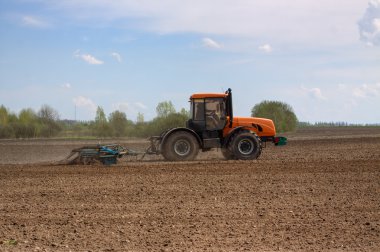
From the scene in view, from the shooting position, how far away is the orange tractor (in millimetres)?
19516

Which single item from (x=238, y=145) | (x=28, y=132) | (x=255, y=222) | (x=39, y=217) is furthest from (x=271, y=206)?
(x=28, y=132)

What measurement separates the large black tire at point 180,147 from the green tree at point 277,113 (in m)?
27.9

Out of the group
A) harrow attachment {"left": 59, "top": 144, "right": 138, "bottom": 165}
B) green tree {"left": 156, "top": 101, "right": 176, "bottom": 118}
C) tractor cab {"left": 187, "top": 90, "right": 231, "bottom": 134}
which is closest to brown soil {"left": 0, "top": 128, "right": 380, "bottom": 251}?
harrow attachment {"left": 59, "top": 144, "right": 138, "bottom": 165}

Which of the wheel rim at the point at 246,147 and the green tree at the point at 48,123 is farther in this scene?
the green tree at the point at 48,123

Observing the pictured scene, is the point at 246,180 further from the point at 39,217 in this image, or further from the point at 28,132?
the point at 28,132

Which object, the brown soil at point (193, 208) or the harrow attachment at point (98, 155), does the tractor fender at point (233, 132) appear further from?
the harrow attachment at point (98, 155)

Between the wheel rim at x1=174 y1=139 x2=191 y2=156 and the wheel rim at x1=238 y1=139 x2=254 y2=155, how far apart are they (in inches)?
67.4

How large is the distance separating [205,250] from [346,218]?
3.11m

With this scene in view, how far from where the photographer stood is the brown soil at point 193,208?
8328 mm

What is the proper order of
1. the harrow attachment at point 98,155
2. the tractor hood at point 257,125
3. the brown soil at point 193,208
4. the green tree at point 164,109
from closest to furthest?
the brown soil at point 193,208, the harrow attachment at point 98,155, the tractor hood at point 257,125, the green tree at point 164,109

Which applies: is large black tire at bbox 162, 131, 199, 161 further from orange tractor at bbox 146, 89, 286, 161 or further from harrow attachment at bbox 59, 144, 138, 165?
harrow attachment at bbox 59, 144, 138, 165

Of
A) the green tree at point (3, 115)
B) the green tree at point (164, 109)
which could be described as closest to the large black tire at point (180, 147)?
the green tree at point (164, 109)

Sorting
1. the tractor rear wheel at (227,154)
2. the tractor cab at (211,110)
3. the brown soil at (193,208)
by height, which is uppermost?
the tractor cab at (211,110)

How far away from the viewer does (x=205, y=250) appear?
25.6ft
